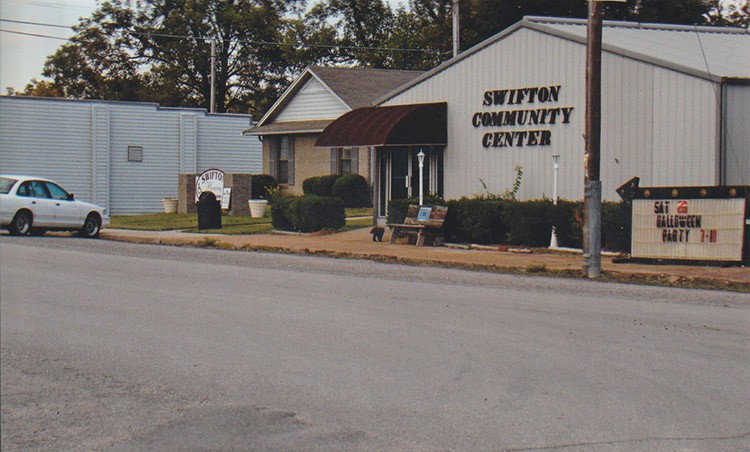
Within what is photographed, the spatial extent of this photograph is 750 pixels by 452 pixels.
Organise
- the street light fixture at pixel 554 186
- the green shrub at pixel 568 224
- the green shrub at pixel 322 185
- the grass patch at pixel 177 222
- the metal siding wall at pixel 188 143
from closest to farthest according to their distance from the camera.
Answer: the green shrub at pixel 568 224 < the street light fixture at pixel 554 186 < the grass patch at pixel 177 222 < the green shrub at pixel 322 185 < the metal siding wall at pixel 188 143

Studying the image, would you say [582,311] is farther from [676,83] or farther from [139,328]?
[676,83]

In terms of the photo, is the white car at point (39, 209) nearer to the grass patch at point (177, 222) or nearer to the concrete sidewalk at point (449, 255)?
the concrete sidewalk at point (449, 255)

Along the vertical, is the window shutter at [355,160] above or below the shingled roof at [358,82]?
below

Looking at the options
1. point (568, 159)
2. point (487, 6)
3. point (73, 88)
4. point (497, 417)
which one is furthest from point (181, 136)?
point (497, 417)

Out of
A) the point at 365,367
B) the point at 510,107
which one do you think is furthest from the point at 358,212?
the point at 365,367

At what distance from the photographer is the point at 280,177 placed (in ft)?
143

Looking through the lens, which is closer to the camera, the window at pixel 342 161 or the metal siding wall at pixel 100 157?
the metal siding wall at pixel 100 157

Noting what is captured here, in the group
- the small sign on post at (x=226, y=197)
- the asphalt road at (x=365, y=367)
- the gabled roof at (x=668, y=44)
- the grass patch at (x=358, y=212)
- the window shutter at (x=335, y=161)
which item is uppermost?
the gabled roof at (x=668, y=44)

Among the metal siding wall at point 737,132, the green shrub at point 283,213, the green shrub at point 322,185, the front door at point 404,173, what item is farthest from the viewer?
the green shrub at point 322,185

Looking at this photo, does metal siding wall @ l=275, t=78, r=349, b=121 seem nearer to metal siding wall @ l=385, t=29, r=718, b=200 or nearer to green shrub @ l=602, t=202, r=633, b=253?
metal siding wall @ l=385, t=29, r=718, b=200

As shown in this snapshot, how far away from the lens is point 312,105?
42125 mm

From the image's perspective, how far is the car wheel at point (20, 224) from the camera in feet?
82.4

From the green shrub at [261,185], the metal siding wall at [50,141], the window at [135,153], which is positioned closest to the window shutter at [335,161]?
the green shrub at [261,185]

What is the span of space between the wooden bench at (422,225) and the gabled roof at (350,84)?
16.1m
